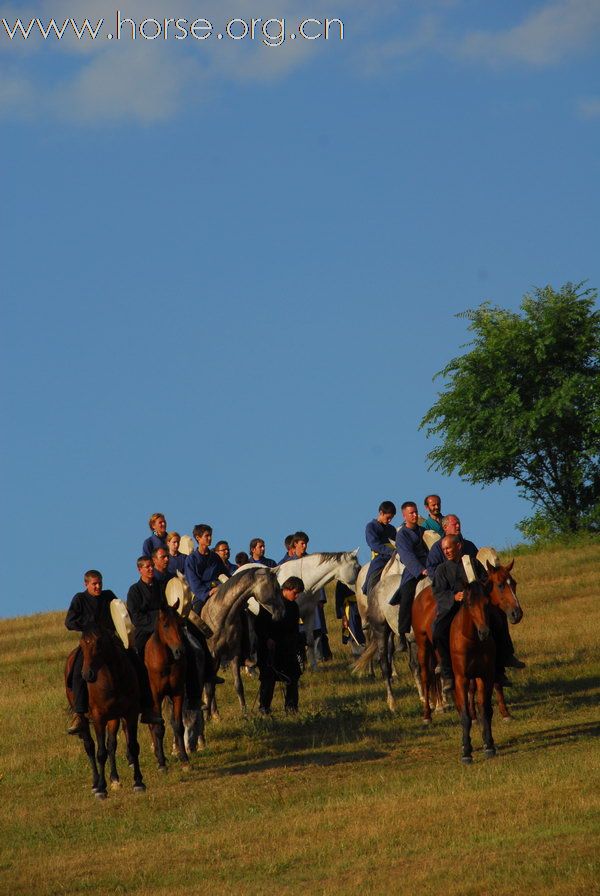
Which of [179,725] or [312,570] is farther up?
[312,570]

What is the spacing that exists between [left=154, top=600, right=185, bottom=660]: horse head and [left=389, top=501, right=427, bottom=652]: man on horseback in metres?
4.73

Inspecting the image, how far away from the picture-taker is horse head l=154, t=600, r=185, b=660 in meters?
18.4

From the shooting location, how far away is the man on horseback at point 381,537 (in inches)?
974

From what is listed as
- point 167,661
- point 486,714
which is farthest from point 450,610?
point 167,661

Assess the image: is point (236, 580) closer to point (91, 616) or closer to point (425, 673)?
point (425, 673)

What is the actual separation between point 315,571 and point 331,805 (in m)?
9.02

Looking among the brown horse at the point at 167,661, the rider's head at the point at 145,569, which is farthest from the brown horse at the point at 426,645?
the rider's head at the point at 145,569

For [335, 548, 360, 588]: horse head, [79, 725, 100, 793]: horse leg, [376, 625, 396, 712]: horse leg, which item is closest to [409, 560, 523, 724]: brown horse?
[376, 625, 396, 712]: horse leg

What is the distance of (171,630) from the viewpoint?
1850cm

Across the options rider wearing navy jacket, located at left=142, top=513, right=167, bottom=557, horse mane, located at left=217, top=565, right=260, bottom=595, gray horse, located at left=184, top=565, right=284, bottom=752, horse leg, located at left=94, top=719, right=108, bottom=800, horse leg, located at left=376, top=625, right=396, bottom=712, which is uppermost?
rider wearing navy jacket, located at left=142, top=513, right=167, bottom=557

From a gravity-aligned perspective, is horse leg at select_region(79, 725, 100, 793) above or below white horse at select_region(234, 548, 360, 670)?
below

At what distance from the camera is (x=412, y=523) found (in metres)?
22.3

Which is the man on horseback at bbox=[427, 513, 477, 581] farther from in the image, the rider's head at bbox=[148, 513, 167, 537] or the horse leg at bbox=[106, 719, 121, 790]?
the rider's head at bbox=[148, 513, 167, 537]

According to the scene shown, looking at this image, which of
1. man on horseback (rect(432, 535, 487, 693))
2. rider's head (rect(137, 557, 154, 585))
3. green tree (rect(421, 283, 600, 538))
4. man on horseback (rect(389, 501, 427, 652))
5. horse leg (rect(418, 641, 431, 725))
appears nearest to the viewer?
man on horseback (rect(432, 535, 487, 693))
